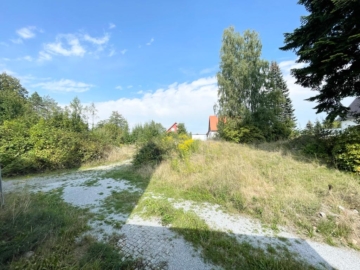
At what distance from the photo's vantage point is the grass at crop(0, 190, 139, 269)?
1.99 meters

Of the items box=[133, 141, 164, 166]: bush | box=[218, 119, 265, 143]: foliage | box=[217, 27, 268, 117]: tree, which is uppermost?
box=[217, 27, 268, 117]: tree

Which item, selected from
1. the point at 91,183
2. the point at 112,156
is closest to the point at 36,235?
the point at 91,183

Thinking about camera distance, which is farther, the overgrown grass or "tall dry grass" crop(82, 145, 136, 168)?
"tall dry grass" crop(82, 145, 136, 168)

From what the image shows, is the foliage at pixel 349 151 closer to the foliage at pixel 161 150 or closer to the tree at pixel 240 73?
the foliage at pixel 161 150

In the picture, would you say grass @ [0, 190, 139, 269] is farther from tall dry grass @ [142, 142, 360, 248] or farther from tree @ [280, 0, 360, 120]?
tree @ [280, 0, 360, 120]

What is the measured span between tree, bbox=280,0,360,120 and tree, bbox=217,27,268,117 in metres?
7.35

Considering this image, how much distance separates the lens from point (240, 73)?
46.7ft

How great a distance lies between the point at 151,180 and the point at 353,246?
5.34 meters

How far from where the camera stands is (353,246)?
254 cm

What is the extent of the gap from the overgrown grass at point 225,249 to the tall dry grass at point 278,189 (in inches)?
35.8

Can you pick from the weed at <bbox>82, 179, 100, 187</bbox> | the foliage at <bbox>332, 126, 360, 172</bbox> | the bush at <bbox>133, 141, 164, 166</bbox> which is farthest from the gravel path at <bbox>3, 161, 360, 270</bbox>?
the bush at <bbox>133, 141, 164, 166</bbox>

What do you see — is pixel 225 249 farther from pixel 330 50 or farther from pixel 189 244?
pixel 330 50

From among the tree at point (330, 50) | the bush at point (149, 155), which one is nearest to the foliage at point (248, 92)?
the tree at point (330, 50)

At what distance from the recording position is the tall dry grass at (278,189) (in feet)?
9.89
